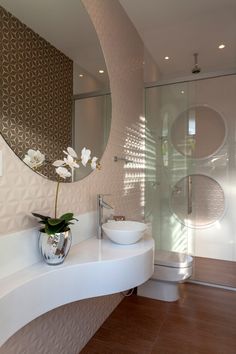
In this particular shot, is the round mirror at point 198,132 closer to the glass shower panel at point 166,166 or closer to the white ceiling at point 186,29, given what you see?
the glass shower panel at point 166,166

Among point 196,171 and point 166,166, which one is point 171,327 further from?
point 196,171

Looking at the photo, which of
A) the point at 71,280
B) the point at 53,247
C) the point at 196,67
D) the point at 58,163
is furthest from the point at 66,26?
the point at 196,67

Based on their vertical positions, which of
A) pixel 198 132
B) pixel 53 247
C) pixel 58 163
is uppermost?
pixel 198 132

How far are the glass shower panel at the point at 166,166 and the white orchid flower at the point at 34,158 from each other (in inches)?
74.0

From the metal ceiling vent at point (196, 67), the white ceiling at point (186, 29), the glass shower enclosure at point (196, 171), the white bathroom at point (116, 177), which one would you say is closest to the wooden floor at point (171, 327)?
the white bathroom at point (116, 177)

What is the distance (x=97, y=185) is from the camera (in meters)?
1.70

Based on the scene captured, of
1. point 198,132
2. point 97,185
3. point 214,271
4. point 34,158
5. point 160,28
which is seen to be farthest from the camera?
point 198,132

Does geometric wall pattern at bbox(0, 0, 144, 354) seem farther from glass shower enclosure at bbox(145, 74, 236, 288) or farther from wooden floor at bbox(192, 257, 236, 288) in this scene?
wooden floor at bbox(192, 257, 236, 288)

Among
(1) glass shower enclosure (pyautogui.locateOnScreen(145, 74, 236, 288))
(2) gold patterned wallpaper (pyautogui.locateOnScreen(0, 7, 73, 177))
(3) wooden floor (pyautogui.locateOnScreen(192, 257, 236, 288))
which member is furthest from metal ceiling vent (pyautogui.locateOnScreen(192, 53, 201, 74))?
(3) wooden floor (pyautogui.locateOnScreen(192, 257, 236, 288))

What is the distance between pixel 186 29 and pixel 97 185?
2020mm

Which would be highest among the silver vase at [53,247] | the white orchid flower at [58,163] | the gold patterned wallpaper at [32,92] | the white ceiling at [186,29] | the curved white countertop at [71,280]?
the white ceiling at [186,29]

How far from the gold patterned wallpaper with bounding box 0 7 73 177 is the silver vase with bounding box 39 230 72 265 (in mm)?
391

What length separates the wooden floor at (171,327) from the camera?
5.14 ft

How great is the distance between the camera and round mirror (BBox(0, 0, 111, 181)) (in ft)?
3.37
